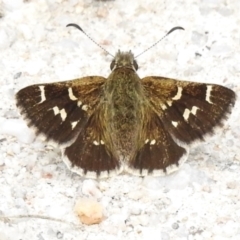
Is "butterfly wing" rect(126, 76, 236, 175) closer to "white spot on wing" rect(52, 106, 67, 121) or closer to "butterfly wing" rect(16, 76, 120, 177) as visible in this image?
"butterfly wing" rect(16, 76, 120, 177)

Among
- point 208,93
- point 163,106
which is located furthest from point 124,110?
point 208,93

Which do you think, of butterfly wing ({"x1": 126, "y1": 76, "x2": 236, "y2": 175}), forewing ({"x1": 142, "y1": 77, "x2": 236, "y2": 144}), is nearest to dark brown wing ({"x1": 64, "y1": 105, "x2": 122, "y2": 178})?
butterfly wing ({"x1": 126, "y1": 76, "x2": 236, "y2": 175})

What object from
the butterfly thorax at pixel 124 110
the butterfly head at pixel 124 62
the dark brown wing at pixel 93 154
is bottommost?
the dark brown wing at pixel 93 154

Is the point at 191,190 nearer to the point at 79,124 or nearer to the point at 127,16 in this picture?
the point at 79,124

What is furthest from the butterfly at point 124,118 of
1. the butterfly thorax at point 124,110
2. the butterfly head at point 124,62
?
the butterfly head at point 124,62

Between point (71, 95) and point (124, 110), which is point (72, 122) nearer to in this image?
point (71, 95)

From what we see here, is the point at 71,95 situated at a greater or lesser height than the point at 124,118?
greater

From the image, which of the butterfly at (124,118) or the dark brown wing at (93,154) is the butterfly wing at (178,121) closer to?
the butterfly at (124,118)
